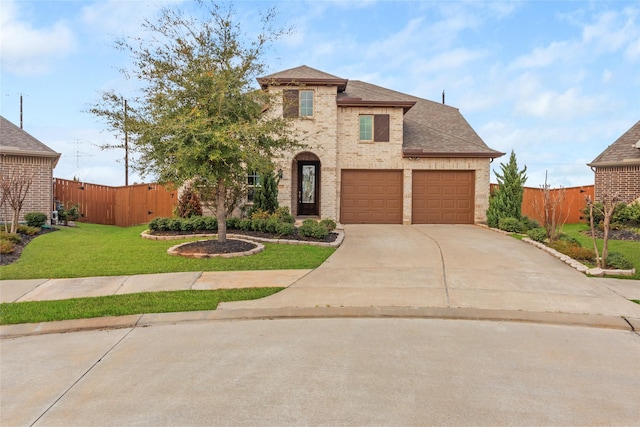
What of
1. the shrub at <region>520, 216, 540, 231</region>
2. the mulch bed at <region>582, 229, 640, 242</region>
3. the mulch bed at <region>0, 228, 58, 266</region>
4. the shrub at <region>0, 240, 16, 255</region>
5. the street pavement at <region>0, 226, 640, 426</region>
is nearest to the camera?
the street pavement at <region>0, 226, 640, 426</region>

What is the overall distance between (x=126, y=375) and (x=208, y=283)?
4324 millimetres

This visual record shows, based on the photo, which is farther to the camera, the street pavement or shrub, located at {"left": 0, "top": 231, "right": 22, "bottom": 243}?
shrub, located at {"left": 0, "top": 231, "right": 22, "bottom": 243}

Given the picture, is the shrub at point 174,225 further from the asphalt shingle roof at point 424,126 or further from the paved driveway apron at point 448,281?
the asphalt shingle roof at point 424,126

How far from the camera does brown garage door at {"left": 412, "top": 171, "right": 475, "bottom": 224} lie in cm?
2052

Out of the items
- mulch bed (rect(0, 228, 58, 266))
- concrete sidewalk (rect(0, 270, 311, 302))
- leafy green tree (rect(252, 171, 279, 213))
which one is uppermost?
leafy green tree (rect(252, 171, 279, 213))

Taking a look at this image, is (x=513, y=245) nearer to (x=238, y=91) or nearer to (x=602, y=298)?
(x=602, y=298)

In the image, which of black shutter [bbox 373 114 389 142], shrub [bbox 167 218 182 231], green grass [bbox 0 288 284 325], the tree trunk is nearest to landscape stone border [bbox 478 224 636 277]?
green grass [bbox 0 288 284 325]

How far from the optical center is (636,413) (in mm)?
3932

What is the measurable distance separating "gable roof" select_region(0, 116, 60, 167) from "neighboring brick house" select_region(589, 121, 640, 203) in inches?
975

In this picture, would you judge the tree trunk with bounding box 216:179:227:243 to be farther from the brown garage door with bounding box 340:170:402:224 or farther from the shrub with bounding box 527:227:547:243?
the shrub with bounding box 527:227:547:243

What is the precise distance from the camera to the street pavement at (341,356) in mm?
3896

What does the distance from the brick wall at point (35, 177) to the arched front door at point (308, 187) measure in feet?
36.1

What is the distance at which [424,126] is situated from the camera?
2297 cm

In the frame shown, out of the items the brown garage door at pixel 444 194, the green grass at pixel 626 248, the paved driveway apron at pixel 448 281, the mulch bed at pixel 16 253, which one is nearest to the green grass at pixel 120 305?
the paved driveway apron at pixel 448 281
